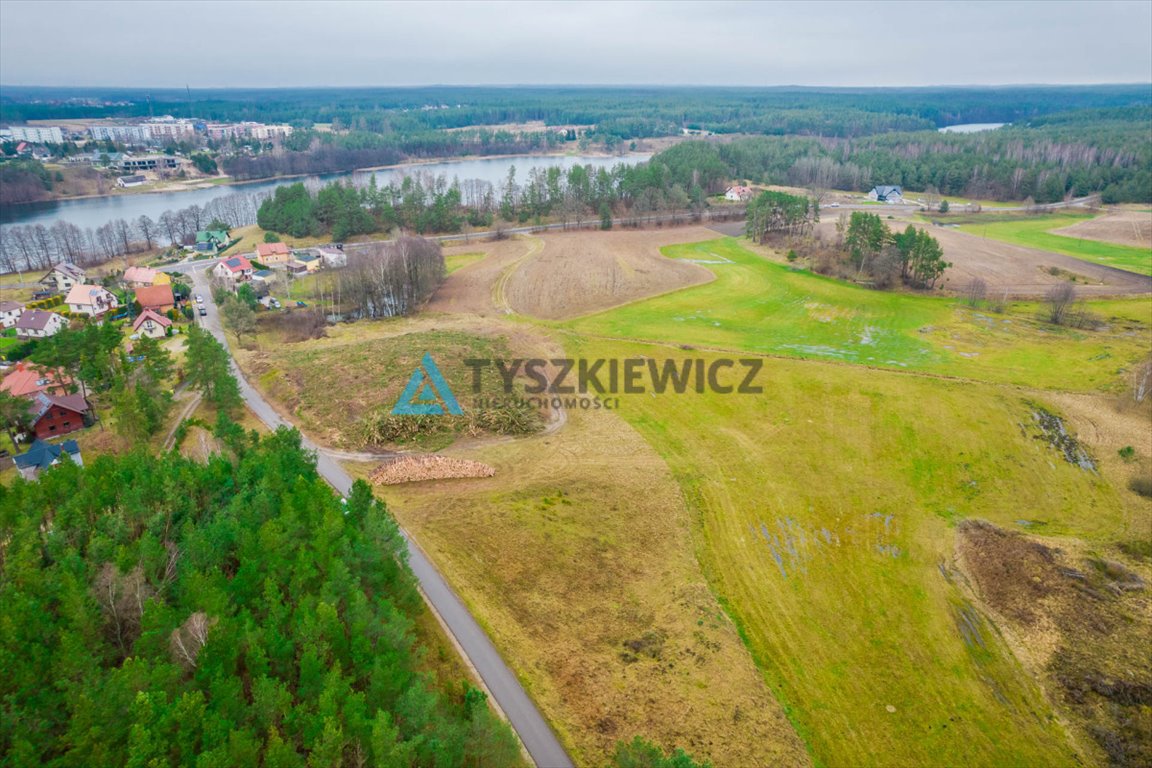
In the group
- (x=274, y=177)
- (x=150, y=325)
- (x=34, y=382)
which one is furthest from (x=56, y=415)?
(x=274, y=177)

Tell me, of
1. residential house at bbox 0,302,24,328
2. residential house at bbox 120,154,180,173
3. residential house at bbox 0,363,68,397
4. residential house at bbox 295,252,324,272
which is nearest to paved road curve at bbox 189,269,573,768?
residential house at bbox 0,363,68,397

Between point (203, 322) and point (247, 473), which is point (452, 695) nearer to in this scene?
point (247, 473)

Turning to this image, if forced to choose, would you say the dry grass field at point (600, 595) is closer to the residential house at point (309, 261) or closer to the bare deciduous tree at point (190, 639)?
the bare deciduous tree at point (190, 639)

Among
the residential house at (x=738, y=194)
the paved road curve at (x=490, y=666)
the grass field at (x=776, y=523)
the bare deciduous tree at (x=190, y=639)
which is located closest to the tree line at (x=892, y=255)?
the grass field at (x=776, y=523)

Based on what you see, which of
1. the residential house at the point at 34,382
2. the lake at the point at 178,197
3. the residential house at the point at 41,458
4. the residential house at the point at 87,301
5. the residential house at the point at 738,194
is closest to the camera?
the residential house at the point at 41,458

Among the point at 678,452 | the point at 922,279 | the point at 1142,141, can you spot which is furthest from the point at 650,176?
the point at 1142,141

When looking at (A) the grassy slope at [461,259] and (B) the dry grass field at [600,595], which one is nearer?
(B) the dry grass field at [600,595]
